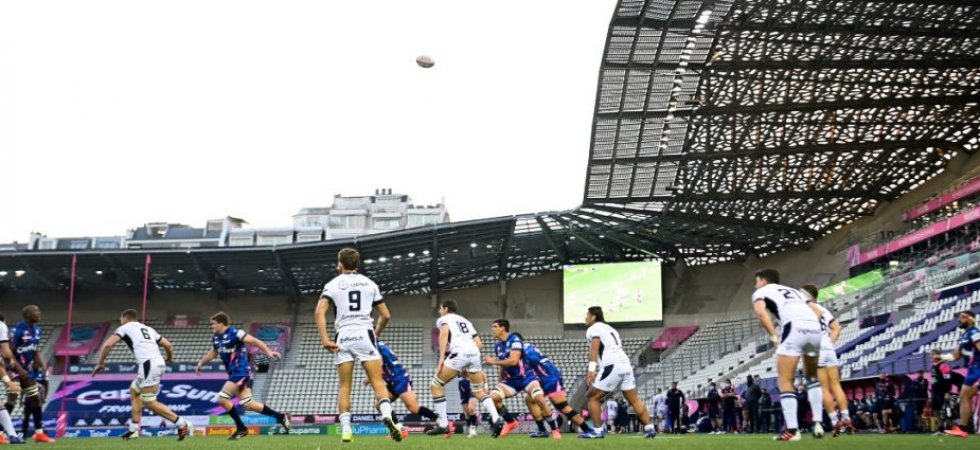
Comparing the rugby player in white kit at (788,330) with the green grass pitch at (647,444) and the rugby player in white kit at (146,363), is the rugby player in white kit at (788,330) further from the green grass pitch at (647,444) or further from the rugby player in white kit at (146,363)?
the rugby player in white kit at (146,363)

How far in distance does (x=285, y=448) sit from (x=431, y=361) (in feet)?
129

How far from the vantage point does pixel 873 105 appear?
35.9 meters

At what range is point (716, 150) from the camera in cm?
3753

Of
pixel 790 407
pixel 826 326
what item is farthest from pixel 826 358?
pixel 790 407

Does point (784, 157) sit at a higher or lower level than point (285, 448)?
higher

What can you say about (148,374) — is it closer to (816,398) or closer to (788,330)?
(788,330)

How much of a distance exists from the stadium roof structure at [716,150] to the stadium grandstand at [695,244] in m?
0.10

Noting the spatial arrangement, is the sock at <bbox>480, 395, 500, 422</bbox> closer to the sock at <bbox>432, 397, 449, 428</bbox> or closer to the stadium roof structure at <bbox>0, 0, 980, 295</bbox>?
the sock at <bbox>432, 397, 449, 428</bbox>

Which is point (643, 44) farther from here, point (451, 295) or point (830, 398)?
point (451, 295)

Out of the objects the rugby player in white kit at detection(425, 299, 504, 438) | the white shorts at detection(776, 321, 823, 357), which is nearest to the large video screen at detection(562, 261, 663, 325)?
the rugby player in white kit at detection(425, 299, 504, 438)

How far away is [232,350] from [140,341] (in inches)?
55.2

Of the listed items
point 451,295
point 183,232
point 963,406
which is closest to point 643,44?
A: point 963,406

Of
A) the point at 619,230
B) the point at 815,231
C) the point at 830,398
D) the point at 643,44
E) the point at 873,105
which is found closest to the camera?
the point at 830,398

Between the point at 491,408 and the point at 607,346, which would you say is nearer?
the point at 607,346
